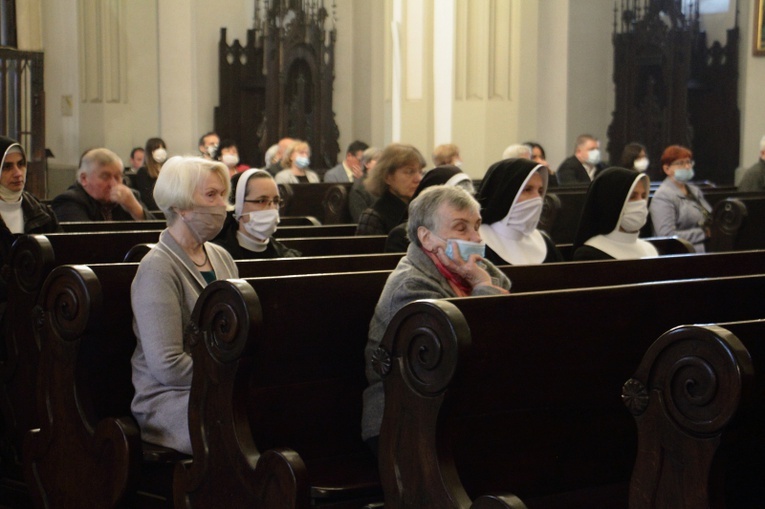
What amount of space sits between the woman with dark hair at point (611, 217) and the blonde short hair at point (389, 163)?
1.17 m

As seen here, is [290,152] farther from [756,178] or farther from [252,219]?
[252,219]

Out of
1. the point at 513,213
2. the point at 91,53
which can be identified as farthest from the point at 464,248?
the point at 91,53

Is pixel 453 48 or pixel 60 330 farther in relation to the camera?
pixel 453 48

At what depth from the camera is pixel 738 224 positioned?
8000mm

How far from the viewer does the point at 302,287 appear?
10.7 ft

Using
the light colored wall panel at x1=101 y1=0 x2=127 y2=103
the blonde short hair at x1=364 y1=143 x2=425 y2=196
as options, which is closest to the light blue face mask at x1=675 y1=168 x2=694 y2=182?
the blonde short hair at x1=364 y1=143 x2=425 y2=196

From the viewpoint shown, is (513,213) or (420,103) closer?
(513,213)

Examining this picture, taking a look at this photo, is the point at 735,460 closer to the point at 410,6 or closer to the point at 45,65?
the point at 410,6

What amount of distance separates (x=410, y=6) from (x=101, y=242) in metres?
8.18

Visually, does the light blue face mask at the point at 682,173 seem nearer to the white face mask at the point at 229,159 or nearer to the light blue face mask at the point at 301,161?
the light blue face mask at the point at 301,161

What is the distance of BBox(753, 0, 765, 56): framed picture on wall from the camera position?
13688 millimetres

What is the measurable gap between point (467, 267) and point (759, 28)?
1177 cm

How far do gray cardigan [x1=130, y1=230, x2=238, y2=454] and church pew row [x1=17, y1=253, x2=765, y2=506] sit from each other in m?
0.12

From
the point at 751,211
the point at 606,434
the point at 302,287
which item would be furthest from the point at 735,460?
the point at 751,211
